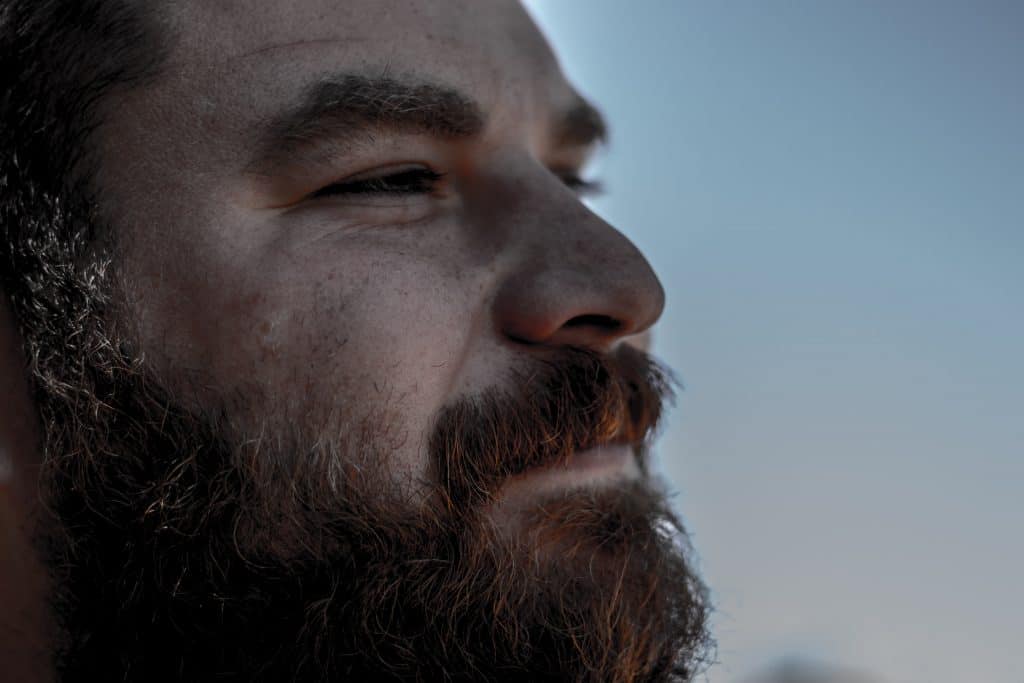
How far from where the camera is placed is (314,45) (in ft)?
3.60

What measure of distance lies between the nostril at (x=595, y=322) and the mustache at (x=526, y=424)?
0.03 m

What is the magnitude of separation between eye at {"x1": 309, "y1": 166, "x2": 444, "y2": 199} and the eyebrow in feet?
0.15

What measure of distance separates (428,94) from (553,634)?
0.61 m

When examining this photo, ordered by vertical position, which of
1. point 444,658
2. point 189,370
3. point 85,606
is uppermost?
point 189,370

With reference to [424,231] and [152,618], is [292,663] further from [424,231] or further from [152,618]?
[424,231]

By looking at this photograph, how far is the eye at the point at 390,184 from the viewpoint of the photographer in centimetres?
110

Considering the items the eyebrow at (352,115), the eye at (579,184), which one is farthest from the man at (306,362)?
the eye at (579,184)

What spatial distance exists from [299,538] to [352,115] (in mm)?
455

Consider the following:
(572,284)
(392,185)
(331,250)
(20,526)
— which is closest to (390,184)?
(392,185)

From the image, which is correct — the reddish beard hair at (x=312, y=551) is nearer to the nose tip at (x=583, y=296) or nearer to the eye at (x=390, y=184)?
the nose tip at (x=583, y=296)

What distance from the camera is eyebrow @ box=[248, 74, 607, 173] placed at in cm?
106

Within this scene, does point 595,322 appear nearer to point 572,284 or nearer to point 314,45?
point 572,284

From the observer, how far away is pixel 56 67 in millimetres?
1110

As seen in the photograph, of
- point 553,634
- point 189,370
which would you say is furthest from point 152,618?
point 553,634
